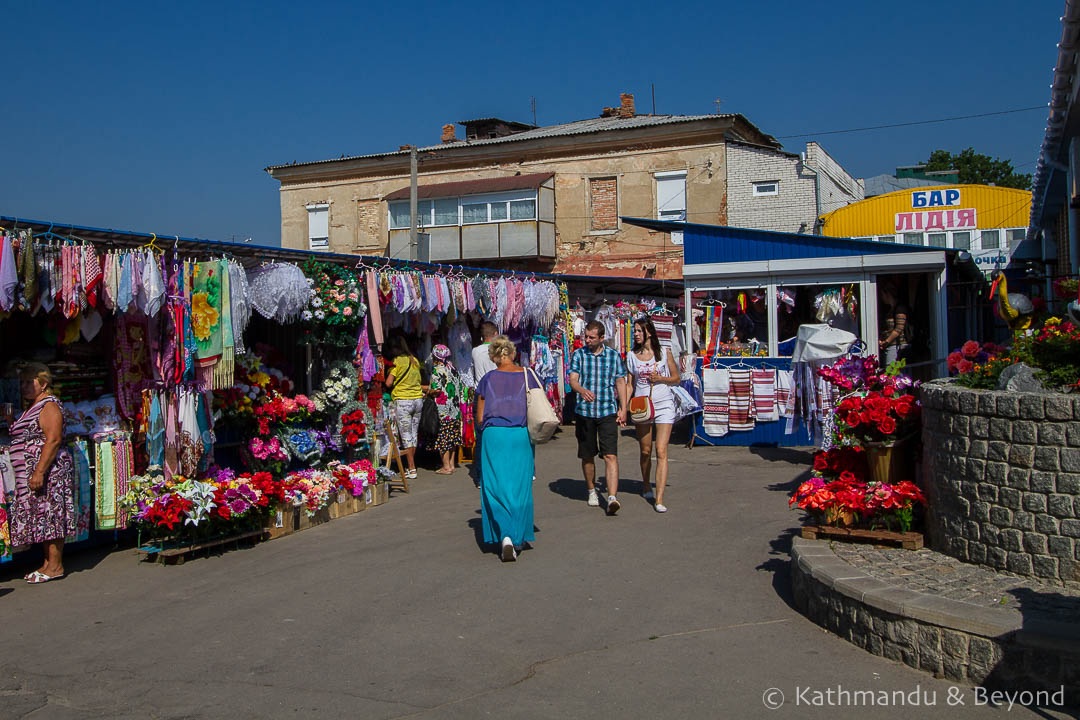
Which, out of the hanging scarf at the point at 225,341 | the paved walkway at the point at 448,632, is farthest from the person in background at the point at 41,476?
the hanging scarf at the point at 225,341

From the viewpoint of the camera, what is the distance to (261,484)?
8.12 meters

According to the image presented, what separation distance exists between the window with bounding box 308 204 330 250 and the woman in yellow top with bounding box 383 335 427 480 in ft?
89.6

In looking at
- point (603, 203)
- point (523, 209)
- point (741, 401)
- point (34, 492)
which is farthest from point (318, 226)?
point (34, 492)

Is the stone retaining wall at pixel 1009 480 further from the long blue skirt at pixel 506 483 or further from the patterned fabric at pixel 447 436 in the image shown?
the patterned fabric at pixel 447 436

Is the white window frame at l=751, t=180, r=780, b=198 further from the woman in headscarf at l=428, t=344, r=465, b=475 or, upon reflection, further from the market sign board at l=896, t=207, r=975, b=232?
the woman in headscarf at l=428, t=344, r=465, b=475

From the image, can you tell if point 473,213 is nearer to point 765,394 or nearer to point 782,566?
point 765,394

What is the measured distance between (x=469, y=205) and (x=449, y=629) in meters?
29.1

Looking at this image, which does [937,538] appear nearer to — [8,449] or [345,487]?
[345,487]

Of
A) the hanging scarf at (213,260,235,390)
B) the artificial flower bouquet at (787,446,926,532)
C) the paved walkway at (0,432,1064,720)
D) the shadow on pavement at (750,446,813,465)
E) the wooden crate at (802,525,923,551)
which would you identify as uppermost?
the hanging scarf at (213,260,235,390)

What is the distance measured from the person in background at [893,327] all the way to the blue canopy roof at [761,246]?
773mm

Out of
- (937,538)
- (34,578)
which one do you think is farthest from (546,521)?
(34,578)

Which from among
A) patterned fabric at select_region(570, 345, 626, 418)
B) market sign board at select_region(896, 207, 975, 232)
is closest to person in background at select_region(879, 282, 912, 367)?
patterned fabric at select_region(570, 345, 626, 418)

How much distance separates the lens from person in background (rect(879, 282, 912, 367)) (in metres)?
12.7

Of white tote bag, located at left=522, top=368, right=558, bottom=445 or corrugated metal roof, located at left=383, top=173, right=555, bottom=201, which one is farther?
corrugated metal roof, located at left=383, top=173, right=555, bottom=201
